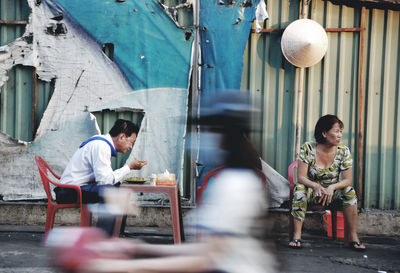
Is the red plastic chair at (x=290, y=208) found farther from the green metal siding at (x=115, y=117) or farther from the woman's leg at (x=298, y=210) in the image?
Answer: the green metal siding at (x=115, y=117)

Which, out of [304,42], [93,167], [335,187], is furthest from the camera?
[304,42]

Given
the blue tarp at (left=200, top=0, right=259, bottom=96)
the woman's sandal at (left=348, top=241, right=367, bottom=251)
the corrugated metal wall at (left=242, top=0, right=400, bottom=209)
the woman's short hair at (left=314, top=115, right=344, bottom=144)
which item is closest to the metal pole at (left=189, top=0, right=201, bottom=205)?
the blue tarp at (left=200, top=0, right=259, bottom=96)

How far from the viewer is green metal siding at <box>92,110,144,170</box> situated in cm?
538

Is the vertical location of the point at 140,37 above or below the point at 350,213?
above

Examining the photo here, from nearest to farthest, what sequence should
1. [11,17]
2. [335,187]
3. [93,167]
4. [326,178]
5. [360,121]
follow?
[93,167]
[335,187]
[326,178]
[360,121]
[11,17]

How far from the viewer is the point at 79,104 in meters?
5.34

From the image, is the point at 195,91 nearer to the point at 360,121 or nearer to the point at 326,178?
the point at 326,178

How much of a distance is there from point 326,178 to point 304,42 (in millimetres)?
1614

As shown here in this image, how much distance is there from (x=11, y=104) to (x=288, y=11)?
12.4 feet

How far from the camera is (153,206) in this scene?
5348 millimetres

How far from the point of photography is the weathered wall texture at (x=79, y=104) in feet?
17.5

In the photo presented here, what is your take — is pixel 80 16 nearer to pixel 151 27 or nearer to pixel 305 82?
pixel 151 27

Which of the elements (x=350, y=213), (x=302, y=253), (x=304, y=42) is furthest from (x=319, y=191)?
(x=304, y=42)

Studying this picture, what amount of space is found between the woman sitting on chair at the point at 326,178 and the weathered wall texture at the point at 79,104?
1.61m
